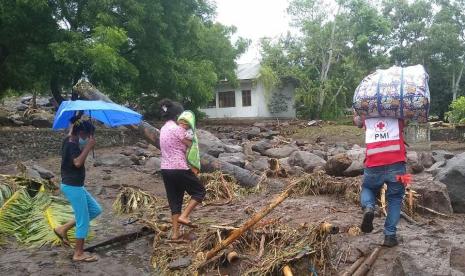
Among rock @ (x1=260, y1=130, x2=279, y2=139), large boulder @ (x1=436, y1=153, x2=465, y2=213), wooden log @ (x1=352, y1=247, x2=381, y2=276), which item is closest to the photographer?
wooden log @ (x1=352, y1=247, x2=381, y2=276)

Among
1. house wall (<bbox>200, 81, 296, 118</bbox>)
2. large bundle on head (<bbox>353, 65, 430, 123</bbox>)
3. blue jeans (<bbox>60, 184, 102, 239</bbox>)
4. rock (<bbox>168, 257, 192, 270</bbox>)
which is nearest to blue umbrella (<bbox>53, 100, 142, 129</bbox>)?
blue jeans (<bbox>60, 184, 102, 239</bbox>)

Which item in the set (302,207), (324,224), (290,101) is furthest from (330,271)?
(290,101)

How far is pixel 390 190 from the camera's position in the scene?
493 cm

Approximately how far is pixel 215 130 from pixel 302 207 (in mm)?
19802

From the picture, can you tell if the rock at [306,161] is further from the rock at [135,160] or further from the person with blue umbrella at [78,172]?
the person with blue umbrella at [78,172]

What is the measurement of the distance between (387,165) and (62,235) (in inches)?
153

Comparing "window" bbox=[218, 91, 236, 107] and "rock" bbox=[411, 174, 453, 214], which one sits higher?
"window" bbox=[218, 91, 236, 107]

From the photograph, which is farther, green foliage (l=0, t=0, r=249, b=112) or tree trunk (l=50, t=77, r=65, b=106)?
tree trunk (l=50, t=77, r=65, b=106)

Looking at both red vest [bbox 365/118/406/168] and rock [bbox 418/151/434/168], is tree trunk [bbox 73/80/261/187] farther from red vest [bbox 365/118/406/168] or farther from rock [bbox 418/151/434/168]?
rock [bbox 418/151/434/168]

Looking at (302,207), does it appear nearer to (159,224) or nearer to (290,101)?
(159,224)

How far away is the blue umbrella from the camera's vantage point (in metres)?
5.24

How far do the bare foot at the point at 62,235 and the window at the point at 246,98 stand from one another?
2714 centimetres

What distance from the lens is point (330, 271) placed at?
4449mm

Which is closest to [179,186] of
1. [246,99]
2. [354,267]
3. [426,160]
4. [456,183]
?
[354,267]
